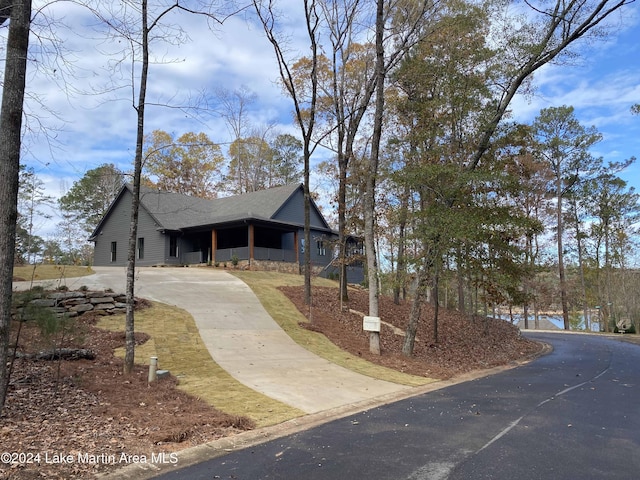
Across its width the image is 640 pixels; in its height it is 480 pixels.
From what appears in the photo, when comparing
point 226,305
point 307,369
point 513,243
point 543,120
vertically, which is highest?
point 543,120

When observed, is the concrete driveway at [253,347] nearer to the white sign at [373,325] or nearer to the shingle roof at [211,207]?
the white sign at [373,325]

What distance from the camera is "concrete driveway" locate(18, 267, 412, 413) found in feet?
26.9

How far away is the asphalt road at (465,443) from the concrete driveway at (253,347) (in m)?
1.09

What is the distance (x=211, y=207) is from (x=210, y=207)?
0.07 meters

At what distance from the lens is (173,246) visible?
1133 inches

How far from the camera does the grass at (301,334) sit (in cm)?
1051

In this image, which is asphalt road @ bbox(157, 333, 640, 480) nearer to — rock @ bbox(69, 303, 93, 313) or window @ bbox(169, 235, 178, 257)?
rock @ bbox(69, 303, 93, 313)

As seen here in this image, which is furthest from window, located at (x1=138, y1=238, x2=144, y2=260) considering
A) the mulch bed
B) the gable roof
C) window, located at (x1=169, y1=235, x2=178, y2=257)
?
the mulch bed

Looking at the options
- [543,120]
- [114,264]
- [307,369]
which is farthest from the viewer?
[543,120]

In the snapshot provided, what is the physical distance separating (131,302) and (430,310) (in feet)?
57.8

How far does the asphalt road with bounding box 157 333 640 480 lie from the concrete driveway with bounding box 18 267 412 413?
3.58ft

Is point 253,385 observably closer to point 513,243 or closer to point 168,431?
point 168,431

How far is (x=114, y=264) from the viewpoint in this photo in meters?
30.2

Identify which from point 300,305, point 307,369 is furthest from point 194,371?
point 300,305
